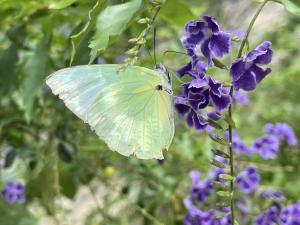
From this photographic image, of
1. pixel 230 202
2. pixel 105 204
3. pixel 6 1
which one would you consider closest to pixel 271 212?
pixel 230 202

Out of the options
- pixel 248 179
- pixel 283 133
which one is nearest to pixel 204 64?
pixel 248 179

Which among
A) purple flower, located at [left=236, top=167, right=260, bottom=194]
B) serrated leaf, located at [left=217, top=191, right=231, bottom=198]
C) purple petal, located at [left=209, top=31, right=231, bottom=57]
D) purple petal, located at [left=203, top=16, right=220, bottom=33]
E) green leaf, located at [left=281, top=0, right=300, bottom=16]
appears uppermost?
green leaf, located at [left=281, top=0, right=300, bottom=16]

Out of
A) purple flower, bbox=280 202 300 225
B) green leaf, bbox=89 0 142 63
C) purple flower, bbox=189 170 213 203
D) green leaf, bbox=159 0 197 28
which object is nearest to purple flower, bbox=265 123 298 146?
purple flower, bbox=189 170 213 203

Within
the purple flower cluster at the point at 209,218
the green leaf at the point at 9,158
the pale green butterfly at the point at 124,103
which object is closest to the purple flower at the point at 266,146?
the purple flower cluster at the point at 209,218

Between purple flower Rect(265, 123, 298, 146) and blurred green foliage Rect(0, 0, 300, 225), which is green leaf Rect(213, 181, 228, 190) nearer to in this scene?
blurred green foliage Rect(0, 0, 300, 225)

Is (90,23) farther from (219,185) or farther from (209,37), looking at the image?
(219,185)

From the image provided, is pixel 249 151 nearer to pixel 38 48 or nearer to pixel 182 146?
pixel 182 146
